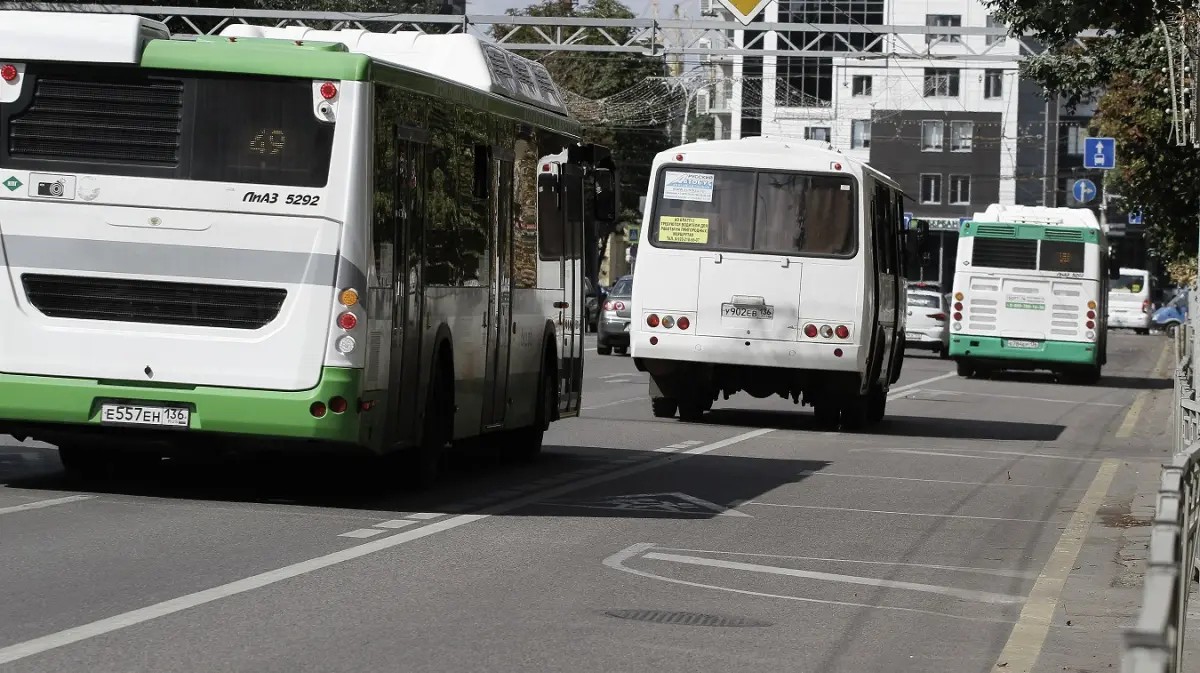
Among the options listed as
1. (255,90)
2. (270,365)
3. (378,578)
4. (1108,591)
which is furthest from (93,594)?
(1108,591)

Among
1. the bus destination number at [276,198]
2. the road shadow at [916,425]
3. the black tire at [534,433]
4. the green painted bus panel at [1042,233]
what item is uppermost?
the green painted bus panel at [1042,233]

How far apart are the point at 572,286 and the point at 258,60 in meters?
6.30

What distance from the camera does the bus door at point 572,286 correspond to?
59.1 ft

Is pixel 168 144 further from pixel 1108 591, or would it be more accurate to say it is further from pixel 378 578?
pixel 1108 591

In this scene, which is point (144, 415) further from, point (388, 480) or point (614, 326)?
point (614, 326)

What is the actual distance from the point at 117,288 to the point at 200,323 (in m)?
0.53

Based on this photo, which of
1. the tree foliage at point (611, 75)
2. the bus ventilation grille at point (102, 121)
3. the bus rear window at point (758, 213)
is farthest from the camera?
the tree foliage at point (611, 75)

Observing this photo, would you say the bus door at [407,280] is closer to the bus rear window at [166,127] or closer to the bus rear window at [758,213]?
the bus rear window at [166,127]

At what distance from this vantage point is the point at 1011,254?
1604 inches

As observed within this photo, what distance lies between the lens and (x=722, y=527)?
1309cm

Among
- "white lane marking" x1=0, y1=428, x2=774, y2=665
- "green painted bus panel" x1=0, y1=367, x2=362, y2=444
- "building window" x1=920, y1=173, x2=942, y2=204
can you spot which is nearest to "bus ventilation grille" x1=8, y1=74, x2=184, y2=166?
"green painted bus panel" x1=0, y1=367, x2=362, y2=444

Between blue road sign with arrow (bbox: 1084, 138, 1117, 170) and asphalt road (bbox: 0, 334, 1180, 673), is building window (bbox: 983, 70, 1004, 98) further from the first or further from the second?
asphalt road (bbox: 0, 334, 1180, 673)

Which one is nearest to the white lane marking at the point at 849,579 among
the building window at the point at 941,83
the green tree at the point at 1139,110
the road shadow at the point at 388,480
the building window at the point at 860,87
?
the road shadow at the point at 388,480

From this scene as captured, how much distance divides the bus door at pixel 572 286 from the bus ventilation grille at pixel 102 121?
217 inches
